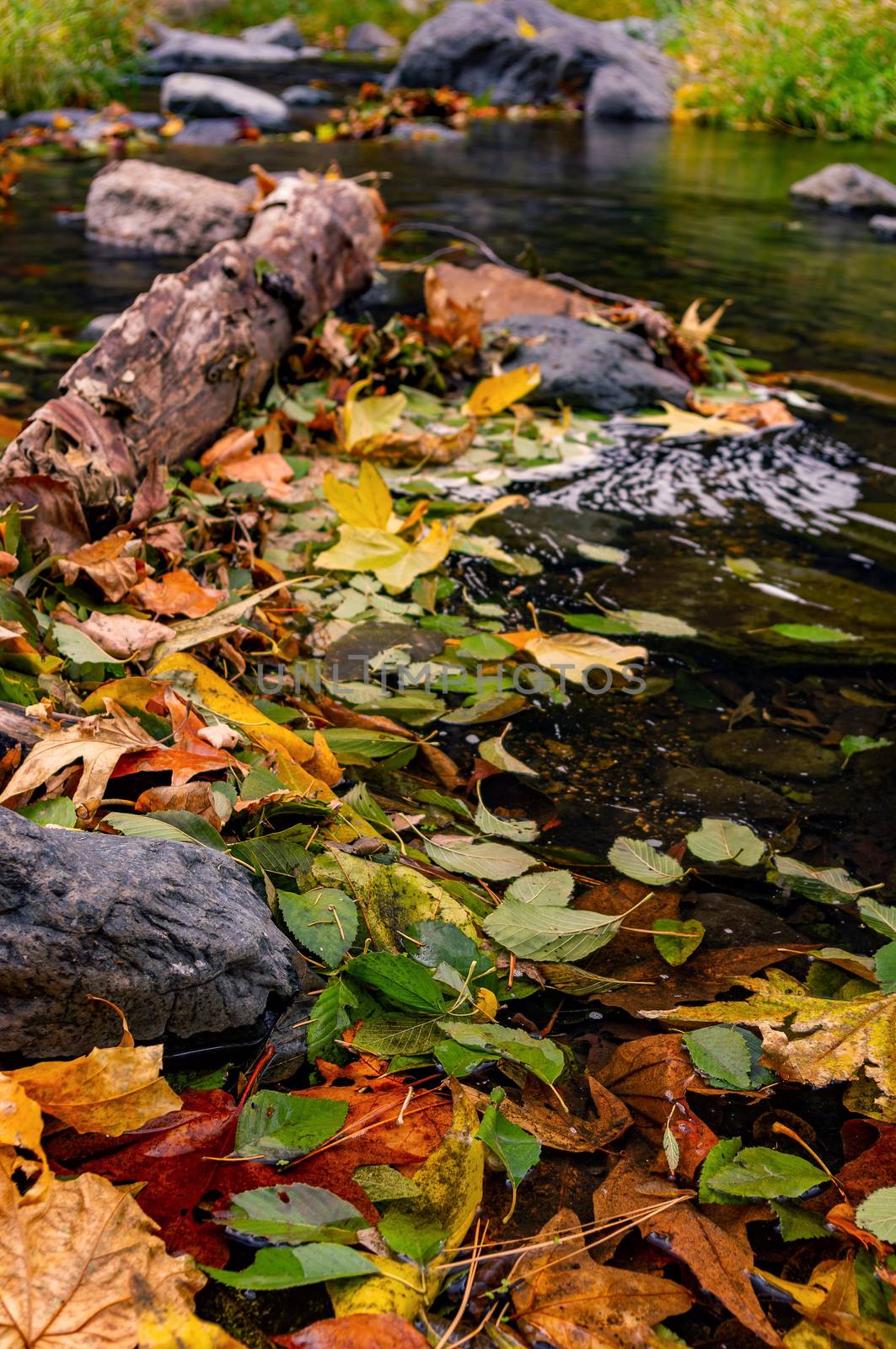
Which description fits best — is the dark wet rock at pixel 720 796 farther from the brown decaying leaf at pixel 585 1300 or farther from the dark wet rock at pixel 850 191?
the dark wet rock at pixel 850 191

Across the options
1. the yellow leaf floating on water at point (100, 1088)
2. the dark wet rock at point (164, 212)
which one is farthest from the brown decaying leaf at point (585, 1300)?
the dark wet rock at point (164, 212)

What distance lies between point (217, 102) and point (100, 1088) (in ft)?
39.4

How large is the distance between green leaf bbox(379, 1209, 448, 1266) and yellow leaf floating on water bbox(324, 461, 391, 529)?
156 centimetres

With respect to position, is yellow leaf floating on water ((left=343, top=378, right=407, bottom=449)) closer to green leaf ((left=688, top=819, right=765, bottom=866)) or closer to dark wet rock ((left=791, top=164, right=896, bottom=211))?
green leaf ((left=688, top=819, right=765, bottom=866))

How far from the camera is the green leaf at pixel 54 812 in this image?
4.27 feet

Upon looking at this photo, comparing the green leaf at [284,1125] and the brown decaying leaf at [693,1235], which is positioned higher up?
the green leaf at [284,1125]

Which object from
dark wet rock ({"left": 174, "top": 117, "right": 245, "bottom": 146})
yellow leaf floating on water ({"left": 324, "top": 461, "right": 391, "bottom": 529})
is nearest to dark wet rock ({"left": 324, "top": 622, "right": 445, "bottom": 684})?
yellow leaf floating on water ({"left": 324, "top": 461, "right": 391, "bottom": 529})

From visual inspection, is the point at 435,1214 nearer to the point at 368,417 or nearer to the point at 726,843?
the point at 726,843

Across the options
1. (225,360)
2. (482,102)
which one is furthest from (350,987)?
(482,102)

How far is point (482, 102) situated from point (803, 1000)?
559 inches

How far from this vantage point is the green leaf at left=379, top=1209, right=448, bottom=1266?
1017mm

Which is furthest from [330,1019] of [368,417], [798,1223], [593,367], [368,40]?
[368,40]

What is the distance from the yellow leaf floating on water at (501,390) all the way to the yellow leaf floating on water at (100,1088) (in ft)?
9.02

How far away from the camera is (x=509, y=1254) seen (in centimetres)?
105
